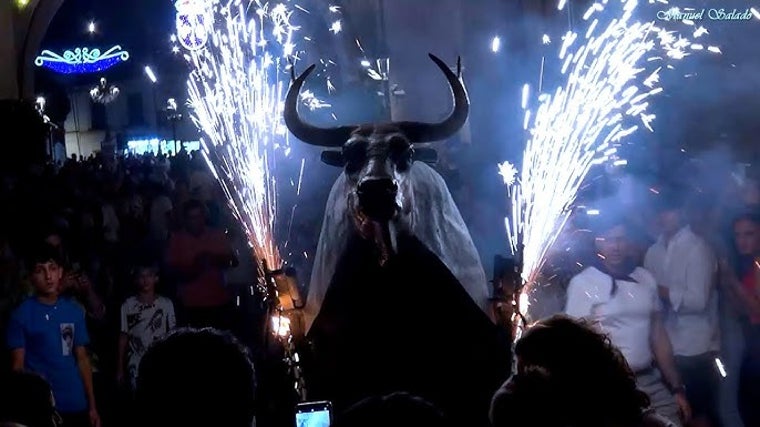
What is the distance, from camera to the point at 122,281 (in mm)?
10234

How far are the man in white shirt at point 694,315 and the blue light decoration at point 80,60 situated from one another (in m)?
29.5

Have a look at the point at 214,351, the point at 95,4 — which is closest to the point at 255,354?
the point at 214,351

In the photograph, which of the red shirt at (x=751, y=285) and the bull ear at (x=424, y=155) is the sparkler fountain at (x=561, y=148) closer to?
the bull ear at (x=424, y=155)

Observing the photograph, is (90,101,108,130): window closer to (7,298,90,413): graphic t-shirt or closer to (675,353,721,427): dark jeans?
(7,298,90,413): graphic t-shirt

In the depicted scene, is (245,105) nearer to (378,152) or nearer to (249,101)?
(249,101)

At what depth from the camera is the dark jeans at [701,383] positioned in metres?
7.16

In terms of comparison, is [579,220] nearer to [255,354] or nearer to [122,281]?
[255,354]

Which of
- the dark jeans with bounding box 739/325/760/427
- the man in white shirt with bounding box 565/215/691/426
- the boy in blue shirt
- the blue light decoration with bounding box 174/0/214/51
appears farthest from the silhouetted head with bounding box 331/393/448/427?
the blue light decoration with bounding box 174/0/214/51

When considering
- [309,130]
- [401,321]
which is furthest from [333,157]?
[401,321]

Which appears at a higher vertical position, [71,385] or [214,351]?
[214,351]

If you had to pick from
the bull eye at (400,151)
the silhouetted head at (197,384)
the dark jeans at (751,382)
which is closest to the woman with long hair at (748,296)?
the dark jeans at (751,382)

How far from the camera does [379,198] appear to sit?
5.60 metres

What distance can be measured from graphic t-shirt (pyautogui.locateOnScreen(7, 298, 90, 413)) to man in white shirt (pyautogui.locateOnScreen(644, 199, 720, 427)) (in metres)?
4.19

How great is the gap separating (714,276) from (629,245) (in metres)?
0.96
